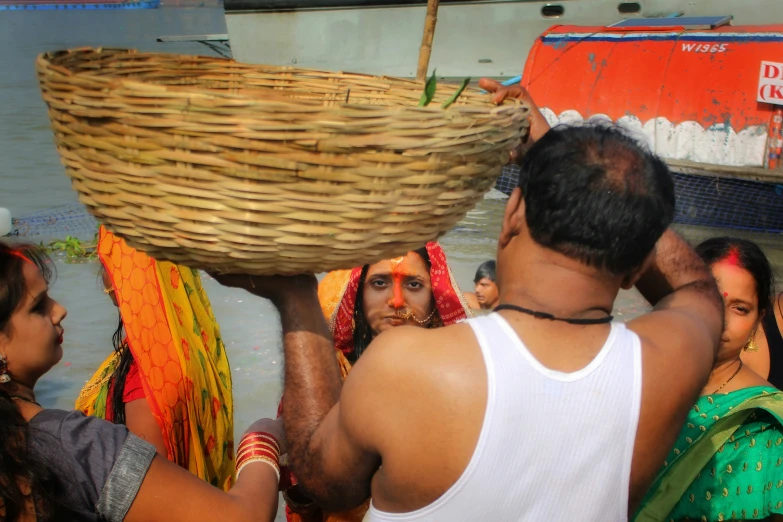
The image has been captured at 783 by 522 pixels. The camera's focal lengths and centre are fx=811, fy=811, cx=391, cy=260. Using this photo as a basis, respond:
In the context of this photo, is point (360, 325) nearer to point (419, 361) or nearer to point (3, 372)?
point (3, 372)

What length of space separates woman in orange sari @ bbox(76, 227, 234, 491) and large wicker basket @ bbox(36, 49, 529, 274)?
120 cm

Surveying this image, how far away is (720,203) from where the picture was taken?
954 centimetres

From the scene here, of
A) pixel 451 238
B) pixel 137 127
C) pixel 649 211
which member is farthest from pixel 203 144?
pixel 451 238

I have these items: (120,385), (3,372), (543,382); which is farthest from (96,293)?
(543,382)

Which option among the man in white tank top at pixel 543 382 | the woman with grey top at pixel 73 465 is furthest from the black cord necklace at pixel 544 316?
the woman with grey top at pixel 73 465

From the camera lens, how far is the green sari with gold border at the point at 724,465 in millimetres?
2414

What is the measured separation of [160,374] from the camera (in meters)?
2.68

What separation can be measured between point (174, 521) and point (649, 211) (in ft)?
4.13

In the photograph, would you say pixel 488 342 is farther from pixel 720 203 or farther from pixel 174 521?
pixel 720 203

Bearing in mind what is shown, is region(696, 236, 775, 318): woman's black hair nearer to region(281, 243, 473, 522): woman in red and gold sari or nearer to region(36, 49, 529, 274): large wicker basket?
region(281, 243, 473, 522): woman in red and gold sari

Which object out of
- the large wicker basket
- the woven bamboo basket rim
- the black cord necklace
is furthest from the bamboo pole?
the black cord necklace

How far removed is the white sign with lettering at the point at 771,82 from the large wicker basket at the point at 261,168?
26.9 feet

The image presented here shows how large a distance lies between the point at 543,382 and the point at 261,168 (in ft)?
2.07

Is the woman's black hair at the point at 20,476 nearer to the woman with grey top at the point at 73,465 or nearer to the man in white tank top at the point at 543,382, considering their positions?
the woman with grey top at the point at 73,465
